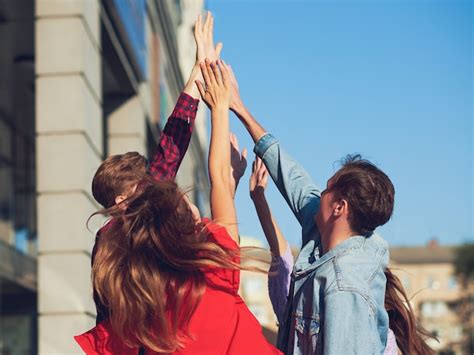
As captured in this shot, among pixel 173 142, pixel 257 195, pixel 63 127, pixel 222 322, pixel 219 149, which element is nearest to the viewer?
pixel 222 322

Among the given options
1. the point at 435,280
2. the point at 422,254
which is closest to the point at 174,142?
the point at 435,280

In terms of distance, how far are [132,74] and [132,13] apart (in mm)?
1217

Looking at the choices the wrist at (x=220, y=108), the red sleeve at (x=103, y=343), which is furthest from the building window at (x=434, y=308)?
the red sleeve at (x=103, y=343)

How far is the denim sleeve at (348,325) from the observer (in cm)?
331

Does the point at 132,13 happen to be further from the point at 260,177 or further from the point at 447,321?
the point at 447,321

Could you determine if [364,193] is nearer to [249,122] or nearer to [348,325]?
[348,325]

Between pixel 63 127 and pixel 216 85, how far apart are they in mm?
6440

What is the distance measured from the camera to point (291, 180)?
3.98 metres

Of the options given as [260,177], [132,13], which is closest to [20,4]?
[132,13]

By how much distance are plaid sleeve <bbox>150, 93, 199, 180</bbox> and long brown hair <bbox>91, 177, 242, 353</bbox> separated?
0.65 meters

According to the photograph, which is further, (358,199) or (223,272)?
(358,199)

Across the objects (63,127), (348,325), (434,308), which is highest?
(63,127)

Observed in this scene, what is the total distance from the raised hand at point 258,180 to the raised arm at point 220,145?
61 centimetres

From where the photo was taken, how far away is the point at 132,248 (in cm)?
338
